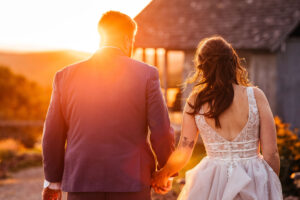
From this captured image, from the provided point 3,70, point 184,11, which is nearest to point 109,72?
point 184,11

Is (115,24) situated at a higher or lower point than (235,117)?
higher

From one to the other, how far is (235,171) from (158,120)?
2.27ft

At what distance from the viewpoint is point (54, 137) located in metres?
2.82

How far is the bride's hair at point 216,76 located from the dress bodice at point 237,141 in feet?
0.33

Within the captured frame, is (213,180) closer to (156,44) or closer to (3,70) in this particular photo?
(156,44)

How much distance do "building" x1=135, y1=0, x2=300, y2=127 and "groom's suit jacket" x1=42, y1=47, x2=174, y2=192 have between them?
10.9 meters

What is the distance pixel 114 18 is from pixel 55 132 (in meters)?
0.88

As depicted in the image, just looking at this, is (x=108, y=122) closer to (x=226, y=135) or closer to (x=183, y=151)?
(x=183, y=151)

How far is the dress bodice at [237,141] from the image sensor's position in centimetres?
283

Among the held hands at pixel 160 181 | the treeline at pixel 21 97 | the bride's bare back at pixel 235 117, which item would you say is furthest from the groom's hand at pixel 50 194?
the treeline at pixel 21 97

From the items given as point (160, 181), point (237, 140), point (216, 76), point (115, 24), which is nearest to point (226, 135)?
point (237, 140)

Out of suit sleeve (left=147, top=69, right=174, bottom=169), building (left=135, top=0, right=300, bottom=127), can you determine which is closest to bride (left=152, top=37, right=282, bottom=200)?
suit sleeve (left=147, top=69, right=174, bottom=169)

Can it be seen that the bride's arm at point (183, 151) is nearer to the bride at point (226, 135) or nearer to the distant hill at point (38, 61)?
the bride at point (226, 135)

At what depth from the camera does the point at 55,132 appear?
111 inches
